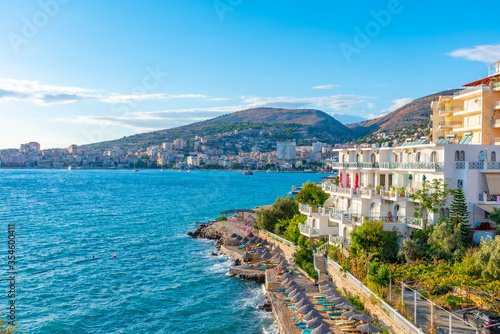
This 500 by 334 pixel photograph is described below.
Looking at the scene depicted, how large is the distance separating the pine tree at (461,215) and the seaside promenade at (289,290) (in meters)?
8.20

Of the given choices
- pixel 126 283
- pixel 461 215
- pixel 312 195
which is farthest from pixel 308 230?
pixel 126 283

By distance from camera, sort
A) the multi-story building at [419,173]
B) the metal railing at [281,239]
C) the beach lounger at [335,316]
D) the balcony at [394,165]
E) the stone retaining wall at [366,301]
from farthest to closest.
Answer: the metal railing at [281,239] < the balcony at [394,165] < the multi-story building at [419,173] < the beach lounger at [335,316] < the stone retaining wall at [366,301]

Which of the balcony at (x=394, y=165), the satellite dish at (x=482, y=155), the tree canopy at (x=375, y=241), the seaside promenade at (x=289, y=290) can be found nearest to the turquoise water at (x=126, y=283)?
the seaside promenade at (x=289, y=290)

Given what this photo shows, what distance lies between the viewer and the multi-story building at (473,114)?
29312 millimetres

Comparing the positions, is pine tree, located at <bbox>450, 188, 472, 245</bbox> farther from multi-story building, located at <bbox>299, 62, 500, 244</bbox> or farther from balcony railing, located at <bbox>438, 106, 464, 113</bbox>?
balcony railing, located at <bbox>438, 106, 464, 113</bbox>

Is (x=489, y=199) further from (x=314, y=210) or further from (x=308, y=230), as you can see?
(x=308, y=230)

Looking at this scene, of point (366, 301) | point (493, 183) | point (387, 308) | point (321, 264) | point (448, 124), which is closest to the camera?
point (387, 308)

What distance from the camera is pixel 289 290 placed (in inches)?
952

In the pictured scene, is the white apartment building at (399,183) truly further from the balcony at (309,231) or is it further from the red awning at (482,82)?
the red awning at (482,82)

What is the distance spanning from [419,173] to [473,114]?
1019 cm

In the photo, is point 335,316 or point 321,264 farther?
point 321,264

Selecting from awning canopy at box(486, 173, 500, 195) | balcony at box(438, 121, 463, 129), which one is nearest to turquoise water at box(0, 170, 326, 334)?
awning canopy at box(486, 173, 500, 195)

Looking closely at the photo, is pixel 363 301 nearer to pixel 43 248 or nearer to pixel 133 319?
pixel 133 319

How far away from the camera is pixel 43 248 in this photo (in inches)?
1694
